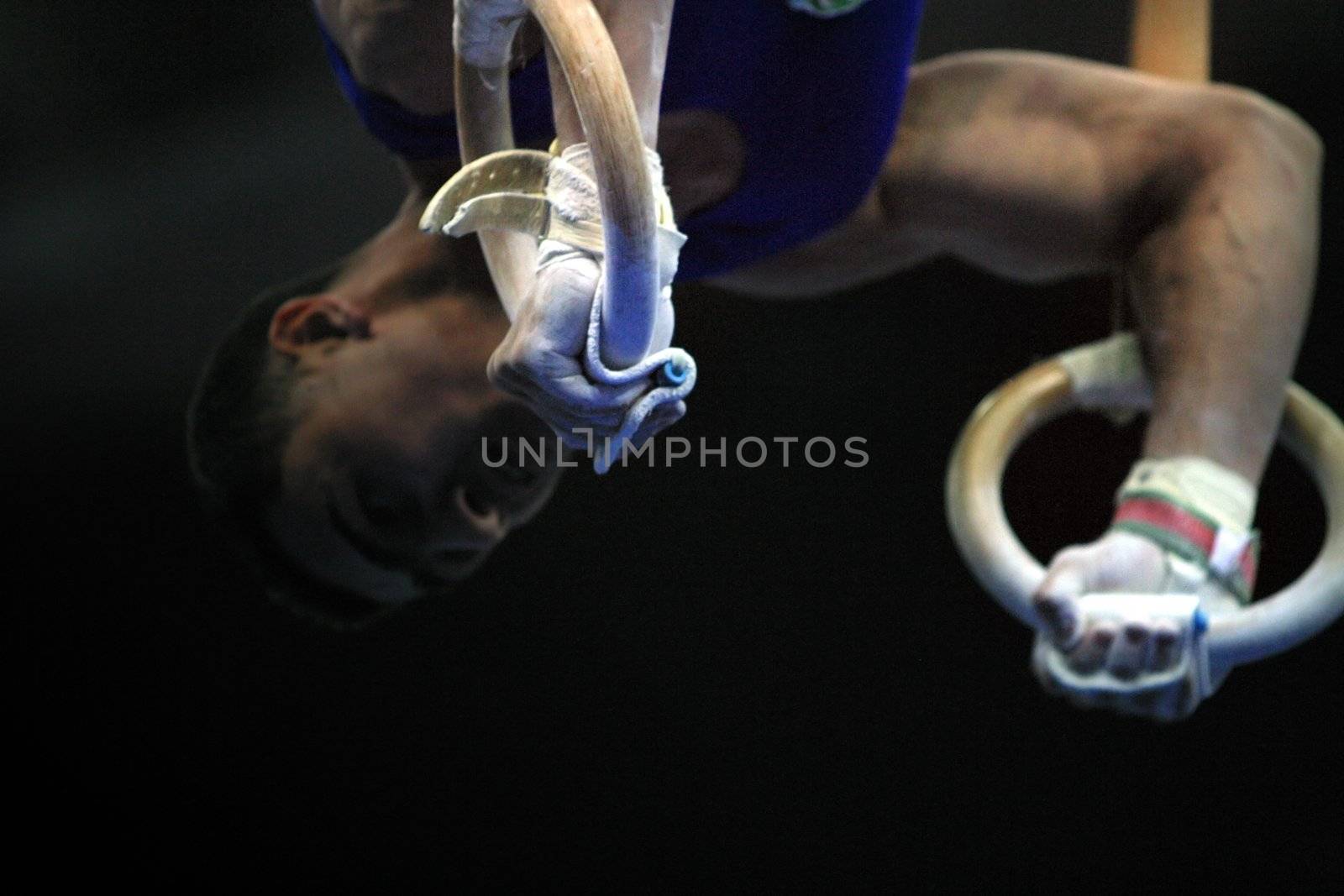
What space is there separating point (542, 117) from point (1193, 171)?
19.6 inches

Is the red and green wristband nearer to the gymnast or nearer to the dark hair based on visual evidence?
the gymnast

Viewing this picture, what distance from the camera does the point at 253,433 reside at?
0.87 meters

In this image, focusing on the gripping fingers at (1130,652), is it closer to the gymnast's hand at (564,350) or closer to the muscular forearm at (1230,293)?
the muscular forearm at (1230,293)

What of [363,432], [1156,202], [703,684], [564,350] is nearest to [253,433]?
[363,432]

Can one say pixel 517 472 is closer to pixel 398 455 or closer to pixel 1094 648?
pixel 398 455

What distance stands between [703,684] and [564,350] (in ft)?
1.73

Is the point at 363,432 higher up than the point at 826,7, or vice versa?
the point at 826,7

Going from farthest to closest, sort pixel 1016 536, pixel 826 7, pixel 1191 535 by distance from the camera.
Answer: pixel 1016 536 → pixel 1191 535 → pixel 826 7

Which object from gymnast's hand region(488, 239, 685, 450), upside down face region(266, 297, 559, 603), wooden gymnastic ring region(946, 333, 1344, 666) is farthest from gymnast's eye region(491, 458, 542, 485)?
gymnast's hand region(488, 239, 685, 450)

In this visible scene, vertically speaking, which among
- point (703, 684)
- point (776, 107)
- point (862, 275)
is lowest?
point (703, 684)

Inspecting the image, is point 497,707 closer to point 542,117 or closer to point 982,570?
point 982,570

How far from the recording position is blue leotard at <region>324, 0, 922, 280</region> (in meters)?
0.67

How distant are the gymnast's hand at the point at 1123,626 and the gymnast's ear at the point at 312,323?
0.43m

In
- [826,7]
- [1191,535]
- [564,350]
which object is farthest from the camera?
[1191,535]
